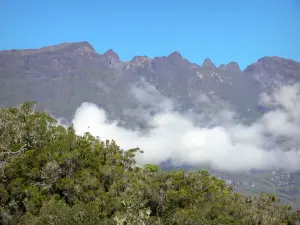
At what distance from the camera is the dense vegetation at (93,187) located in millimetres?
69000

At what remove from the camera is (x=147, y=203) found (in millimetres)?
78125

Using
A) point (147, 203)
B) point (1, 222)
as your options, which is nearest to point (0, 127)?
point (1, 222)

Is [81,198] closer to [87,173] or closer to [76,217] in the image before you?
[87,173]

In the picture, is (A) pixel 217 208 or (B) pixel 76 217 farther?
(A) pixel 217 208

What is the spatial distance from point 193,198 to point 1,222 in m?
43.0

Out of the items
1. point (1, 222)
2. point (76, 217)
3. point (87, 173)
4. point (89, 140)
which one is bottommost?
point (1, 222)

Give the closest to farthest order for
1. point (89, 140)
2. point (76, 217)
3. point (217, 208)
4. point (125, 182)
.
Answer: point (76, 217) → point (217, 208) → point (125, 182) → point (89, 140)

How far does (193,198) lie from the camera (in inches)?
3110

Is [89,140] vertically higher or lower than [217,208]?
higher

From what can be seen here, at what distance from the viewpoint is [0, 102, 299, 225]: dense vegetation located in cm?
6900

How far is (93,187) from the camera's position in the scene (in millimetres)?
79750

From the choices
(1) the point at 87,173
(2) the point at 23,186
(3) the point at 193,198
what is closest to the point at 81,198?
(1) the point at 87,173

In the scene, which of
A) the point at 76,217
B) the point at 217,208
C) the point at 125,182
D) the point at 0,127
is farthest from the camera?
the point at 125,182

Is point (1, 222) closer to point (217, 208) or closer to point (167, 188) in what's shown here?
point (167, 188)
